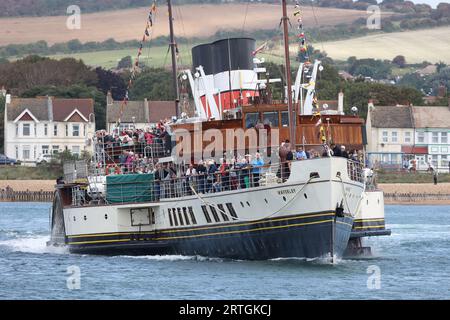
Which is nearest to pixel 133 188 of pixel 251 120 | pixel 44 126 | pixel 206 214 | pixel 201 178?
pixel 201 178

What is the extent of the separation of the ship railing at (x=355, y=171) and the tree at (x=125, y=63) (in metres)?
134

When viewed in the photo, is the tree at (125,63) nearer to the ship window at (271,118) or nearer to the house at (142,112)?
the house at (142,112)

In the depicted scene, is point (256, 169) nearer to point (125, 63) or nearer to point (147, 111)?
point (147, 111)

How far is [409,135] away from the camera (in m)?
128

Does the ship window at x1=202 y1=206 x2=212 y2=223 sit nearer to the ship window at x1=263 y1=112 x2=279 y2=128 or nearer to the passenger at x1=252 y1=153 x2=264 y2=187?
the passenger at x1=252 y1=153 x2=264 y2=187

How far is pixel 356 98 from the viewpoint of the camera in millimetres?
134125

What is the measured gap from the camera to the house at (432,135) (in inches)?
5008

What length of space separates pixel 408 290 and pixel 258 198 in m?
6.73

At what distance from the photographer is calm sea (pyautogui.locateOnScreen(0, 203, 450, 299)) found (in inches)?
1480

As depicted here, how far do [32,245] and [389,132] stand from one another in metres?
74.2
